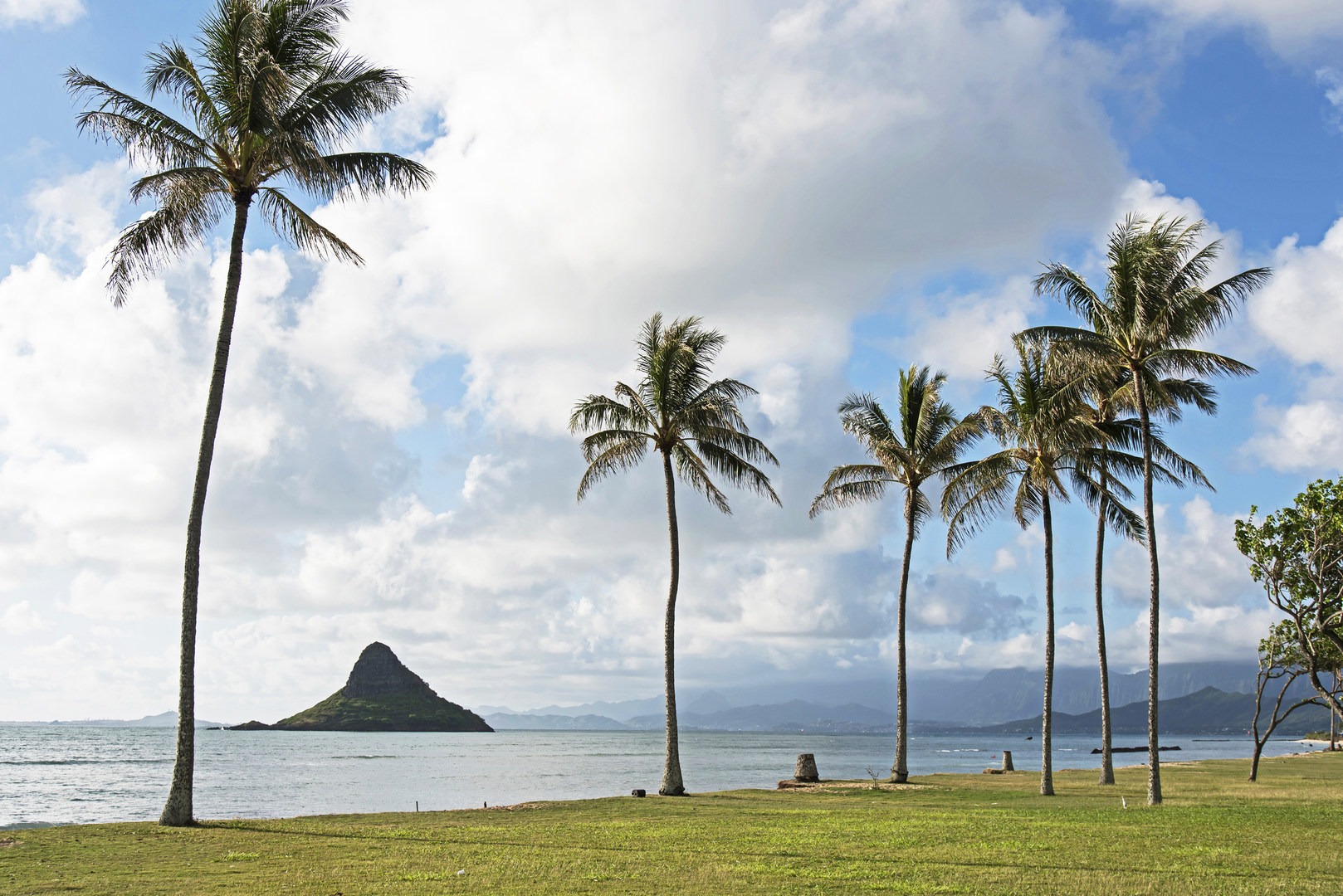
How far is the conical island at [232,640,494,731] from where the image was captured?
185625 millimetres

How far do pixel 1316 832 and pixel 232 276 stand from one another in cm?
2124

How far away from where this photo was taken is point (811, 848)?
1363 cm

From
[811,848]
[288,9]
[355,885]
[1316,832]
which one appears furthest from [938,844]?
[288,9]

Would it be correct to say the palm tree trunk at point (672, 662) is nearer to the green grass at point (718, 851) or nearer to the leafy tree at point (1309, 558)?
the green grass at point (718, 851)

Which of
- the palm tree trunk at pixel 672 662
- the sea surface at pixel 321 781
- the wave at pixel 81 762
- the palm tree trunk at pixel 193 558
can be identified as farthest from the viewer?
the wave at pixel 81 762

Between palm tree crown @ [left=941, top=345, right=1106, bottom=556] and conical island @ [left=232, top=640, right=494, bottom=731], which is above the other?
palm tree crown @ [left=941, top=345, right=1106, bottom=556]

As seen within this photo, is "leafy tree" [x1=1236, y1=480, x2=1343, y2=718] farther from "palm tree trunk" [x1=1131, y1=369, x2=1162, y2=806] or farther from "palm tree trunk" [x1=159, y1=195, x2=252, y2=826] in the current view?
"palm tree trunk" [x1=159, y1=195, x2=252, y2=826]

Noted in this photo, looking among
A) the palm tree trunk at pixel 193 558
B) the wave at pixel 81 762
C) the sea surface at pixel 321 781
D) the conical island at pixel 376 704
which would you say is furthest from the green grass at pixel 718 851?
the conical island at pixel 376 704

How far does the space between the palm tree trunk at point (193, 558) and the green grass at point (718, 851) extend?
2.25ft

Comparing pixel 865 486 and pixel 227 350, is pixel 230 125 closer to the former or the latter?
pixel 227 350

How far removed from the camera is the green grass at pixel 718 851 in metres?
10.7

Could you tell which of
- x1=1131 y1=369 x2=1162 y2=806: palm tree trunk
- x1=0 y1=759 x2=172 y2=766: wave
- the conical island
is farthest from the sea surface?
the conical island

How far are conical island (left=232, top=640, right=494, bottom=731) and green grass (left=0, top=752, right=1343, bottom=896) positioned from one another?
580 feet

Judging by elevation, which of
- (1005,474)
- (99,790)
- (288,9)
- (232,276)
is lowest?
(99,790)
